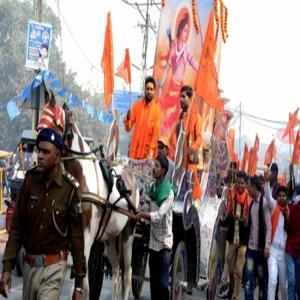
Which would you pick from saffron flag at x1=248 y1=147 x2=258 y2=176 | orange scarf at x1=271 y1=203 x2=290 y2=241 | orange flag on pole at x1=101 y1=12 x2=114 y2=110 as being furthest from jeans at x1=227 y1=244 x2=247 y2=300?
saffron flag at x1=248 y1=147 x2=258 y2=176

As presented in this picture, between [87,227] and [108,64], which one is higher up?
[108,64]

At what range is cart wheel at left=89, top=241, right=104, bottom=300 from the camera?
21.6 feet

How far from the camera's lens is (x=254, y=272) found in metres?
7.52

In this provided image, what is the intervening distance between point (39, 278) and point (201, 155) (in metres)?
4.39

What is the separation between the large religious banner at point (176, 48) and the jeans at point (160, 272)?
3411 millimetres

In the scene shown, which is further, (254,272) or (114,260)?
(254,272)

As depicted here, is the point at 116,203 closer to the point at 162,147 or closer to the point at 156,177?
the point at 156,177

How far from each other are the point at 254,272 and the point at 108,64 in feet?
10.6

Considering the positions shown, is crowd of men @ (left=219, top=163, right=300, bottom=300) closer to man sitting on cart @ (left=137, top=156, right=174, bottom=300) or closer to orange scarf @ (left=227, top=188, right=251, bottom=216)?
orange scarf @ (left=227, top=188, right=251, bottom=216)

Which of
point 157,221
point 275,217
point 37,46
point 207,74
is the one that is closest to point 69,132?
point 157,221

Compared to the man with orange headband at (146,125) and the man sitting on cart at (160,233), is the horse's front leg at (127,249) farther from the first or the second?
the man with orange headband at (146,125)

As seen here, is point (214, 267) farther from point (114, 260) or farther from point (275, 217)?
point (114, 260)

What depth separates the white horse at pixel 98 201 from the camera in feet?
16.8

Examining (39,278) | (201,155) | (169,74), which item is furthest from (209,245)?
(39,278)
